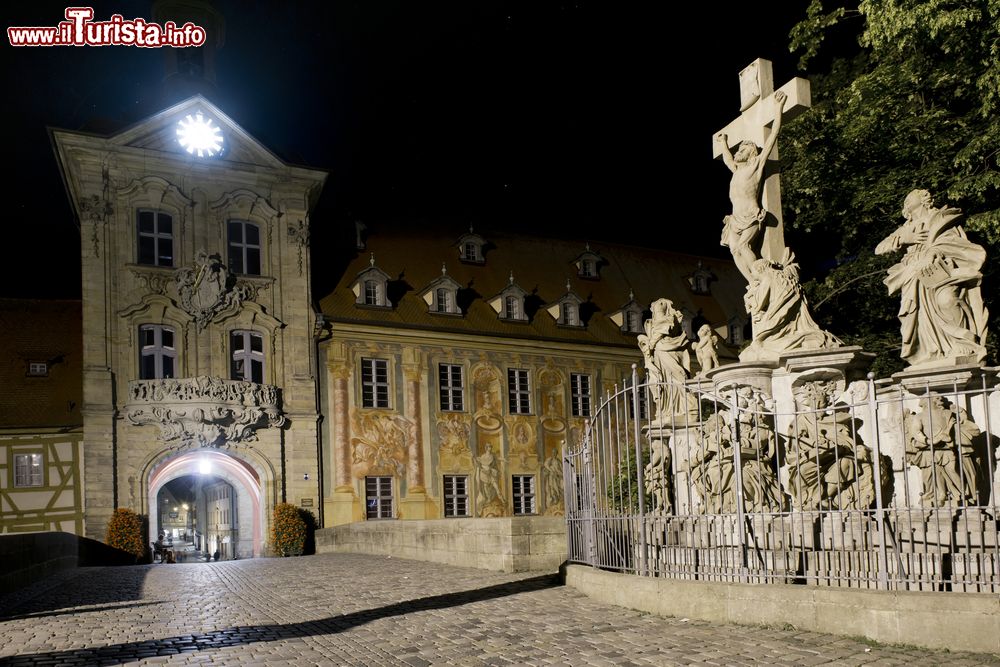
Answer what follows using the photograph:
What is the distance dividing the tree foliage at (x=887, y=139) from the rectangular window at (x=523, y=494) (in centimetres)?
1541

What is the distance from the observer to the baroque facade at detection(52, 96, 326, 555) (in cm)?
2859

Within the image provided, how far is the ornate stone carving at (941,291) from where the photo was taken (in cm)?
1062

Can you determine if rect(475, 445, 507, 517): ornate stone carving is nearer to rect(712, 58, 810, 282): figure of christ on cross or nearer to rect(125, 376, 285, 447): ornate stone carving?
rect(125, 376, 285, 447): ornate stone carving

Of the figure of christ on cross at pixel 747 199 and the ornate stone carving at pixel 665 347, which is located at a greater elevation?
the figure of christ on cross at pixel 747 199

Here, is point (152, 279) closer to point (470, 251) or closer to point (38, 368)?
point (38, 368)

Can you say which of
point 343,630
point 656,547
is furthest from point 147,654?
point 656,547

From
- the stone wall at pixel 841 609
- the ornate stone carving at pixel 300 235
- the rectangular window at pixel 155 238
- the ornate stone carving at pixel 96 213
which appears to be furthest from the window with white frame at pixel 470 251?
the stone wall at pixel 841 609

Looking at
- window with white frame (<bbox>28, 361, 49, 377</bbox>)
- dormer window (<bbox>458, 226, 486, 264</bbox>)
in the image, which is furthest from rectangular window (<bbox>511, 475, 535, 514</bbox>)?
window with white frame (<bbox>28, 361, 49, 377</bbox>)

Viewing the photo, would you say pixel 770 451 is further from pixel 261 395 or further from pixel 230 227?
pixel 230 227

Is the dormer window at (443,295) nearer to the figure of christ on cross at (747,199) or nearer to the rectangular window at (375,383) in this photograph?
the rectangular window at (375,383)

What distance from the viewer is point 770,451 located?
32.8 feet

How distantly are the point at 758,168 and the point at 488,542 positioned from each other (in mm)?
6548

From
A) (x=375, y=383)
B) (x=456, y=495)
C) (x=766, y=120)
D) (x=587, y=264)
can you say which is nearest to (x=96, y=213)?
(x=375, y=383)

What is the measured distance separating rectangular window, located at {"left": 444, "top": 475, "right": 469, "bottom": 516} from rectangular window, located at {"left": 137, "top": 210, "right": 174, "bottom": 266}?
11056 mm
